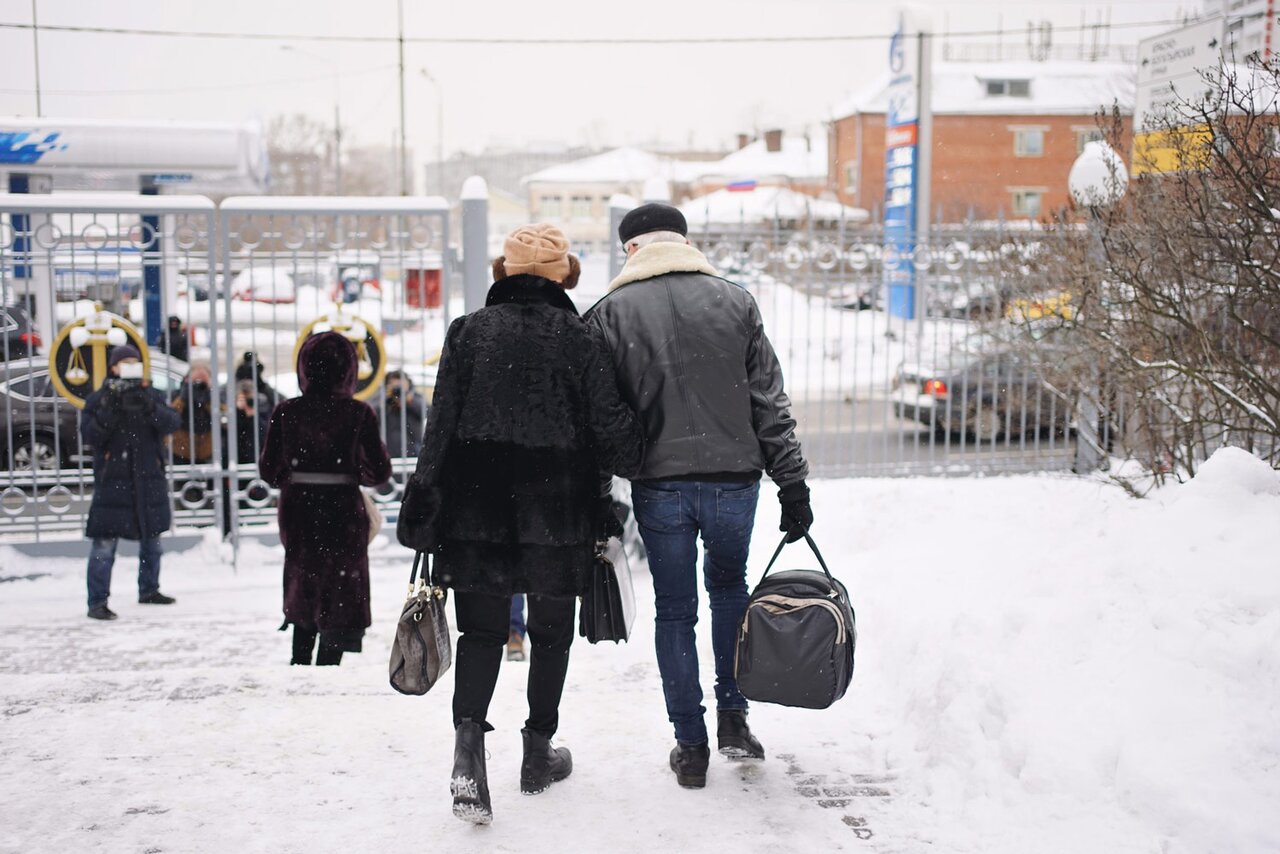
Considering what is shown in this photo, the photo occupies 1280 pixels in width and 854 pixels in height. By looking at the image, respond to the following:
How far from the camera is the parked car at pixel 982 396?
31.9 ft

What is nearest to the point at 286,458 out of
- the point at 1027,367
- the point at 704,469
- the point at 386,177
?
the point at 704,469

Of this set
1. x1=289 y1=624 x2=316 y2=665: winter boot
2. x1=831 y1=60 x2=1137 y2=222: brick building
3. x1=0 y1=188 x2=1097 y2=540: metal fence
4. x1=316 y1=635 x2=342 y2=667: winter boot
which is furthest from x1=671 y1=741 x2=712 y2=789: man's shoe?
x1=831 y1=60 x2=1137 y2=222: brick building

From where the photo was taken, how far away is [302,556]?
554cm

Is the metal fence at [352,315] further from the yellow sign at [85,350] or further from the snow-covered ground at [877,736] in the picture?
the snow-covered ground at [877,736]

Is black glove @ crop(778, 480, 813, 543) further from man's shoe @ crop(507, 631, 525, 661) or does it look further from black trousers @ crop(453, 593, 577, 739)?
man's shoe @ crop(507, 631, 525, 661)

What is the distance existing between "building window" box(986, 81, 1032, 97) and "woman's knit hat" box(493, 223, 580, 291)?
51593 millimetres

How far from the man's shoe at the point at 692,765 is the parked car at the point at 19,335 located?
5594 mm

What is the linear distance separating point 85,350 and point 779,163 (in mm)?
51829

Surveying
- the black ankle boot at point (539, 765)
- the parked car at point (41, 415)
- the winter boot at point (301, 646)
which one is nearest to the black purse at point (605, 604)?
the black ankle boot at point (539, 765)

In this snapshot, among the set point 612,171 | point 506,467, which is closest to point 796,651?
point 506,467

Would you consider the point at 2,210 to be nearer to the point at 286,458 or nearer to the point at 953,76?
the point at 286,458

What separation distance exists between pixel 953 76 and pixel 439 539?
52168 millimetres

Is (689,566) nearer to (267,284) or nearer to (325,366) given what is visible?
(325,366)

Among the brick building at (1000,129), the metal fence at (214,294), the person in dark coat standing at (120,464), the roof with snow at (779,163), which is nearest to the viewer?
the person in dark coat standing at (120,464)
